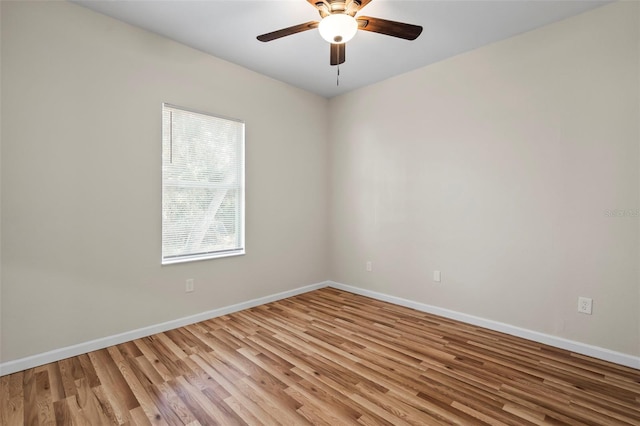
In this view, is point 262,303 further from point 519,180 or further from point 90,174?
point 519,180

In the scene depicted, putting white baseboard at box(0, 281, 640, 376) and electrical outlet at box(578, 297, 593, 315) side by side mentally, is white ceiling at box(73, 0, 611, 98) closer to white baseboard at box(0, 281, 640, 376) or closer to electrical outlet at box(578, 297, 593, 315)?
electrical outlet at box(578, 297, 593, 315)

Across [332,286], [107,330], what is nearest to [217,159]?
[107,330]

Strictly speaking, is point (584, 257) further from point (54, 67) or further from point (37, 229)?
point (54, 67)

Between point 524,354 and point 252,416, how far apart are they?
2165mm

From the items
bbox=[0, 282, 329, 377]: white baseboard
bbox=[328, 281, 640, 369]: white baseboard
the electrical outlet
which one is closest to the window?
bbox=[0, 282, 329, 377]: white baseboard

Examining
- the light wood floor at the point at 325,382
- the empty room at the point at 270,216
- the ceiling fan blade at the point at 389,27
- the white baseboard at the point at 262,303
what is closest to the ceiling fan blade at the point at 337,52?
the empty room at the point at 270,216

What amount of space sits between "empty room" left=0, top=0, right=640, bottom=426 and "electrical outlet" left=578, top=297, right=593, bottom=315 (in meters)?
0.03

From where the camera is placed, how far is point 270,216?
12.6 ft

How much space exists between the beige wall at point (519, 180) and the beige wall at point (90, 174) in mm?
1832

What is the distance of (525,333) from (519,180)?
1391mm

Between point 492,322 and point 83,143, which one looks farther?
point 492,322

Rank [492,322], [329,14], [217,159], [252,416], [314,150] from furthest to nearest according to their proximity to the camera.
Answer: [314,150]
[217,159]
[492,322]
[329,14]
[252,416]

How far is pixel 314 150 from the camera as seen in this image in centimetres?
434

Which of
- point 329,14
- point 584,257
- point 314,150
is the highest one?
point 329,14
